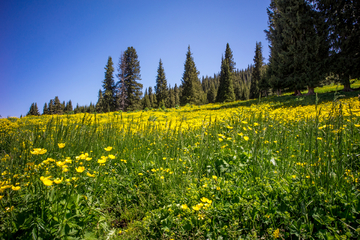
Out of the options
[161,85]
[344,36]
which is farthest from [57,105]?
[344,36]

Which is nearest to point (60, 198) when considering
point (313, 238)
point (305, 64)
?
point (313, 238)

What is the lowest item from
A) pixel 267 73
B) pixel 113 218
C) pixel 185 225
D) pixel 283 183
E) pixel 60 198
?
pixel 113 218

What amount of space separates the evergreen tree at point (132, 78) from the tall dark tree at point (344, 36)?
2373cm

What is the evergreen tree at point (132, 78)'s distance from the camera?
27.7 m

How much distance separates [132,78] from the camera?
91.4 feet

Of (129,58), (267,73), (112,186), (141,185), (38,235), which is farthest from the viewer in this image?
(129,58)

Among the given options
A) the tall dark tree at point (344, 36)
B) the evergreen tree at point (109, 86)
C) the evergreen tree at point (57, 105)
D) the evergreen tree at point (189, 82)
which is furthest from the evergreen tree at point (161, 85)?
the evergreen tree at point (57, 105)

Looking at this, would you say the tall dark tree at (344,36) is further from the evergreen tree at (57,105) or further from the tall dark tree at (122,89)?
the evergreen tree at (57,105)

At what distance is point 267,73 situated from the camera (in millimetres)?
14445

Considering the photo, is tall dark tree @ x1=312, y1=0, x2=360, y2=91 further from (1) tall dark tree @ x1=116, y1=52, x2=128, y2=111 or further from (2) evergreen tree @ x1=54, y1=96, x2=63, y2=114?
(2) evergreen tree @ x1=54, y1=96, x2=63, y2=114

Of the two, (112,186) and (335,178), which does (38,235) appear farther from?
(335,178)

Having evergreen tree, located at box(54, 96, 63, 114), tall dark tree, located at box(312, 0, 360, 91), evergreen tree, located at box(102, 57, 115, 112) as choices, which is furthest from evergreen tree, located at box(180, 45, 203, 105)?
evergreen tree, located at box(54, 96, 63, 114)

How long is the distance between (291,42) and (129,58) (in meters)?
23.3

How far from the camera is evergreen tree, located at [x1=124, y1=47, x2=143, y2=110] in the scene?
1091 inches
